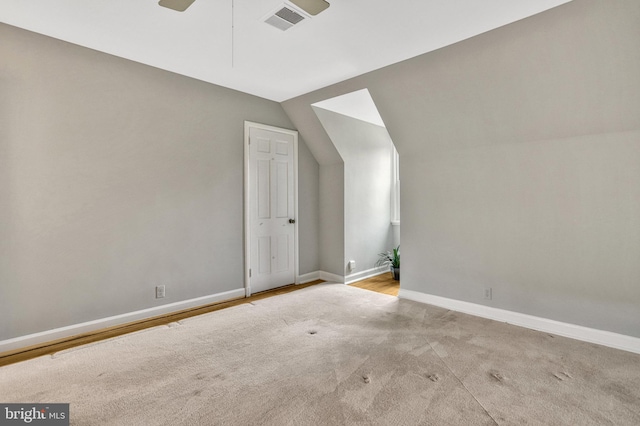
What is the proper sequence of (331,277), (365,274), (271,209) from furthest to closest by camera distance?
(365,274)
(331,277)
(271,209)

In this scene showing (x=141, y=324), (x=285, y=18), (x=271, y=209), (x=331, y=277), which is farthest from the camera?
(x=331, y=277)

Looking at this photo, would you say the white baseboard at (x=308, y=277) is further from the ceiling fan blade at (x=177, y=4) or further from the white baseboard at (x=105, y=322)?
the ceiling fan blade at (x=177, y=4)

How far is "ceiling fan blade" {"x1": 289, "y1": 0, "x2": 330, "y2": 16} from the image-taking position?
2.18 m

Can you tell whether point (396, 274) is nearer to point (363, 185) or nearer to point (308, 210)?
point (363, 185)

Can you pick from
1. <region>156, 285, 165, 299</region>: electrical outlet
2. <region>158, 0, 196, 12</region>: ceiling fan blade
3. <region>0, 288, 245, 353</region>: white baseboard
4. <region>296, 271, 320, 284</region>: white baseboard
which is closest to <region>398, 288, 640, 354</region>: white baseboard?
<region>296, 271, 320, 284</region>: white baseboard

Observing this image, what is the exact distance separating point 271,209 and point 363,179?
1586 millimetres

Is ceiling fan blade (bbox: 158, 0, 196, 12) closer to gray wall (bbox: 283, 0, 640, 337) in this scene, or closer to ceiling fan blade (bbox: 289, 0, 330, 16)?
ceiling fan blade (bbox: 289, 0, 330, 16)

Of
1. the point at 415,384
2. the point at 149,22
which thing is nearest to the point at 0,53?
the point at 149,22

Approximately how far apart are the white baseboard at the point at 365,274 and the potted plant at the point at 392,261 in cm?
9

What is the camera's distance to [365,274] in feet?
16.7

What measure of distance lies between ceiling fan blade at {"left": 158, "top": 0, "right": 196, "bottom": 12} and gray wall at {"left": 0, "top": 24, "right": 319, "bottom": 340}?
127 cm
